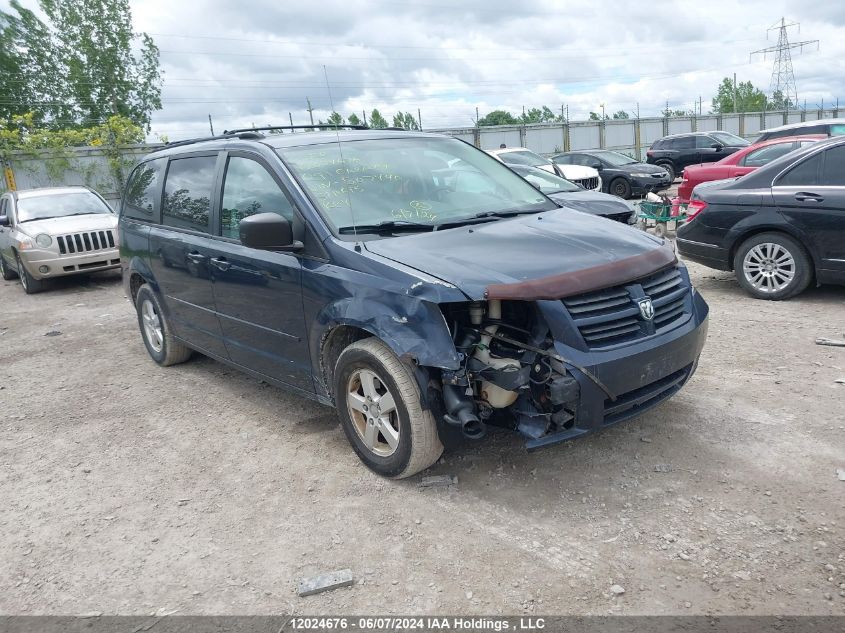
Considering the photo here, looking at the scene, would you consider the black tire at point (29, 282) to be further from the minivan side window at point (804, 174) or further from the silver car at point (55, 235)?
the minivan side window at point (804, 174)

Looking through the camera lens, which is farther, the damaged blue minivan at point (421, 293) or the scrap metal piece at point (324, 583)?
the damaged blue minivan at point (421, 293)

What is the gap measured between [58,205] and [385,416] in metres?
9.70

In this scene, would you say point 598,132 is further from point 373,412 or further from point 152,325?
point 373,412

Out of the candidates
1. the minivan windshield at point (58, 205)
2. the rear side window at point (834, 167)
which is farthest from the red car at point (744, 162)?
the minivan windshield at point (58, 205)

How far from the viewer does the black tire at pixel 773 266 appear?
6.45 meters

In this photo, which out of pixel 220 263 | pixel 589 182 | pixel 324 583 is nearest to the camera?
pixel 324 583

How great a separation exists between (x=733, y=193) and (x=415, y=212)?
14.3 ft

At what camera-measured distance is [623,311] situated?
11.0 ft

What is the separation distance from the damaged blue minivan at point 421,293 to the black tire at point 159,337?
0.85 meters

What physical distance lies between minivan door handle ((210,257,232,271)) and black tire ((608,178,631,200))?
50.1 ft

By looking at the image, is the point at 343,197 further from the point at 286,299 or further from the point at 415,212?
the point at 286,299

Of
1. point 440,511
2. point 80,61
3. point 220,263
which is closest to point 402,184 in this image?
point 220,263

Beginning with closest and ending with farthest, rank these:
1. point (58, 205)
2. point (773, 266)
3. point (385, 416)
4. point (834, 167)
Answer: point (385, 416) < point (834, 167) < point (773, 266) < point (58, 205)

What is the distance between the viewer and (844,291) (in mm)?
6828
